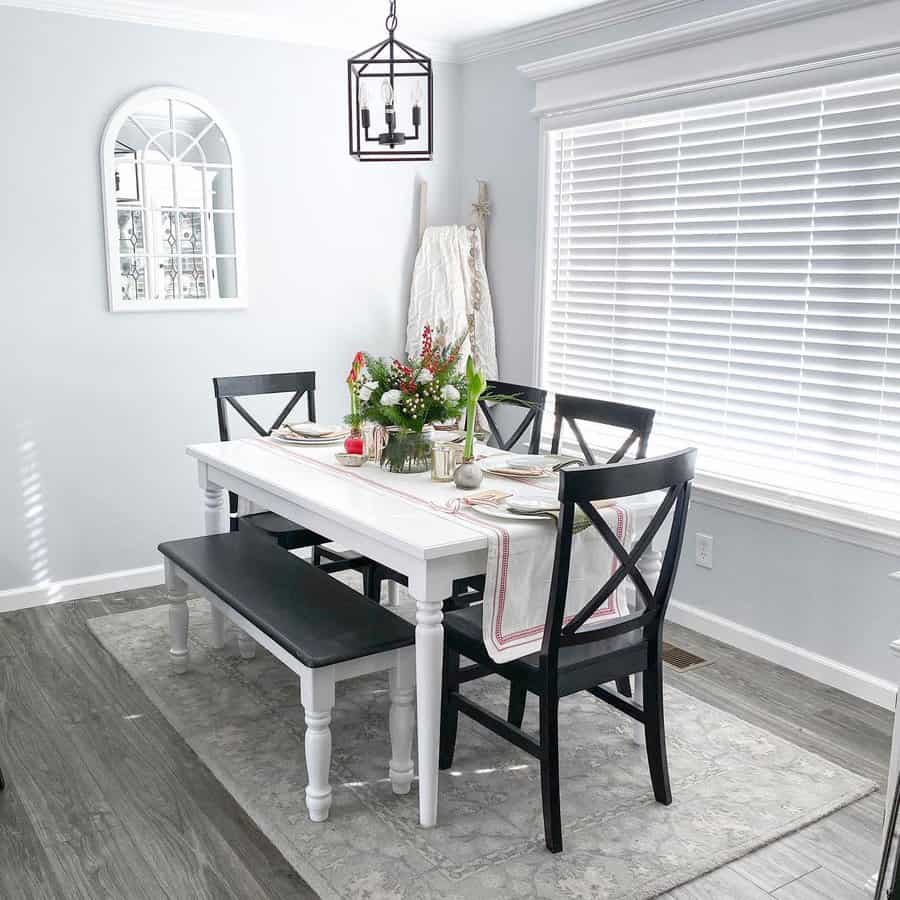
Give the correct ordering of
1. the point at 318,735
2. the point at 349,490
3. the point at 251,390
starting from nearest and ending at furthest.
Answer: the point at 318,735 < the point at 349,490 < the point at 251,390

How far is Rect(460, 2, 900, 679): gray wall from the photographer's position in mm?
3229

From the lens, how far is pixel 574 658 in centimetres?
243

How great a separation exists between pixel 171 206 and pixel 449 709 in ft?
8.65

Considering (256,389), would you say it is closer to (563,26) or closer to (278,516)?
(278,516)

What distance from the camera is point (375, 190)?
4820 mm

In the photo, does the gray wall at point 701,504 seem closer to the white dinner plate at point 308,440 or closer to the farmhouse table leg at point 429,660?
the white dinner plate at point 308,440

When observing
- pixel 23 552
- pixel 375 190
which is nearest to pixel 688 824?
pixel 23 552

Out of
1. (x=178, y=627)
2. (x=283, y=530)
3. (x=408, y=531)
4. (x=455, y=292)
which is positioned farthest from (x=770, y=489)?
(x=178, y=627)

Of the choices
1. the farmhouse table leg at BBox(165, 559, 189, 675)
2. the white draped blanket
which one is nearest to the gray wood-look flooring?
the farmhouse table leg at BBox(165, 559, 189, 675)

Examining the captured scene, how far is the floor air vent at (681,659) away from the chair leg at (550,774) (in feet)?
4.18

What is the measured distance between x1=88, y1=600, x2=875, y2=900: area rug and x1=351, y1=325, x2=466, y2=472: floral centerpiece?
2.82ft

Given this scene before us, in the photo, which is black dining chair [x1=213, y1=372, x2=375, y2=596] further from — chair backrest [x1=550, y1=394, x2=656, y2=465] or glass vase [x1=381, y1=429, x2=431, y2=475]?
chair backrest [x1=550, y1=394, x2=656, y2=465]

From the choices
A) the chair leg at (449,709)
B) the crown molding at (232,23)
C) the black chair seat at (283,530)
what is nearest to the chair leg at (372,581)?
the black chair seat at (283,530)

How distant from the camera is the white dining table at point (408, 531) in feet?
7.84
